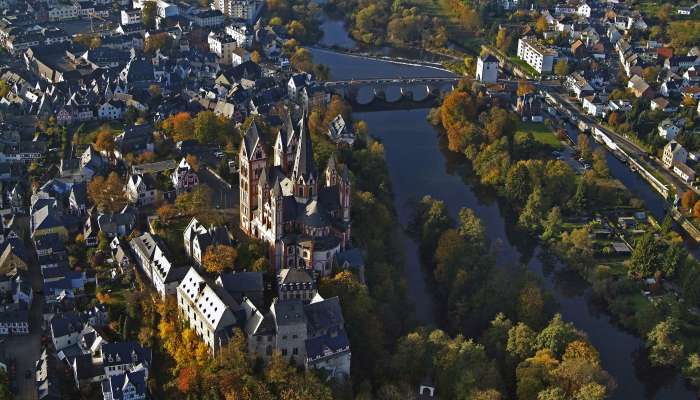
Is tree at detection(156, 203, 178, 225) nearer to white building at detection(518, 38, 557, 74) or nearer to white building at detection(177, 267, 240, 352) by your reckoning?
white building at detection(177, 267, 240, 352)

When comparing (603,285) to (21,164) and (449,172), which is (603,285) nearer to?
(449,172)

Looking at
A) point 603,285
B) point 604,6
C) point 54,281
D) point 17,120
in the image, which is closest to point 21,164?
point 17,120

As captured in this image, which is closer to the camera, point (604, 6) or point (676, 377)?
point (676, 377)

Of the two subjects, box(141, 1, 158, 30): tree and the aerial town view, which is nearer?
the aerial town view

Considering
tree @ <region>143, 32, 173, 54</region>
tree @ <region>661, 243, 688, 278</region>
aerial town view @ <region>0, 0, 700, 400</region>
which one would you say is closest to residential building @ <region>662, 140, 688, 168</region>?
aerial town view @ <region>0, 0, 700, 400</region>

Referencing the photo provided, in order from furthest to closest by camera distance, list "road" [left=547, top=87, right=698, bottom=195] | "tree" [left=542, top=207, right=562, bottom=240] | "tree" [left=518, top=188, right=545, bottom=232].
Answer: "road" [left=547, top=87, right=698, bottom=195]
"tree" [left=518, top=188, right=545, bottom=232]
"tree" [left=542, top=207, right=562, bottom=240]

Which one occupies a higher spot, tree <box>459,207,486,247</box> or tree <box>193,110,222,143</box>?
tree <box>193,110,222,143</box>

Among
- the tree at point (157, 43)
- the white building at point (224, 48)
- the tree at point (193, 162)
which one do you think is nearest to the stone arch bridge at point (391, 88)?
the white building at point (224, 48)
